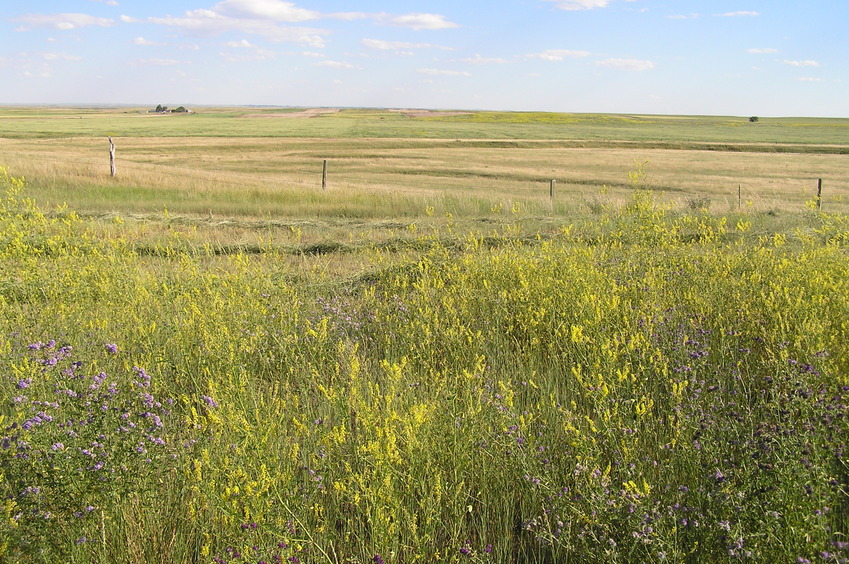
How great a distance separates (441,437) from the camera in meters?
3.30

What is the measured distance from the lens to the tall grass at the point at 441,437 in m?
2.61

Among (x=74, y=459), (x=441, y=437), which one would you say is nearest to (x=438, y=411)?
(x=441, y=437)

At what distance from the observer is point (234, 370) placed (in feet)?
13.6

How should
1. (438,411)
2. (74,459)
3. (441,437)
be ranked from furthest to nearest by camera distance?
(438,411), (441,437), (74,459)

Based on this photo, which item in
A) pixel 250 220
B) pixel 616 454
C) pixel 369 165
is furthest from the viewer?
pixel 369 165

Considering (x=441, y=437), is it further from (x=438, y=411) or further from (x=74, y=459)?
(x=74, y=459)

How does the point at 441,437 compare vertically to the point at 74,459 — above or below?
below

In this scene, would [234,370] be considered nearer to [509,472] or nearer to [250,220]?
[509,472]

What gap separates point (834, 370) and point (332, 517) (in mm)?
2906

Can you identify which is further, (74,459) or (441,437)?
(441,437)

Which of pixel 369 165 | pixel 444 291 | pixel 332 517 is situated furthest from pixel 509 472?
pixel 369 165

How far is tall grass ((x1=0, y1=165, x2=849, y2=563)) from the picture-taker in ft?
8.57

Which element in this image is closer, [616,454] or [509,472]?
[616,454]

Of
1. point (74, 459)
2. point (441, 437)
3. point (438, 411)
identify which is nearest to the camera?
point (74, 459)
